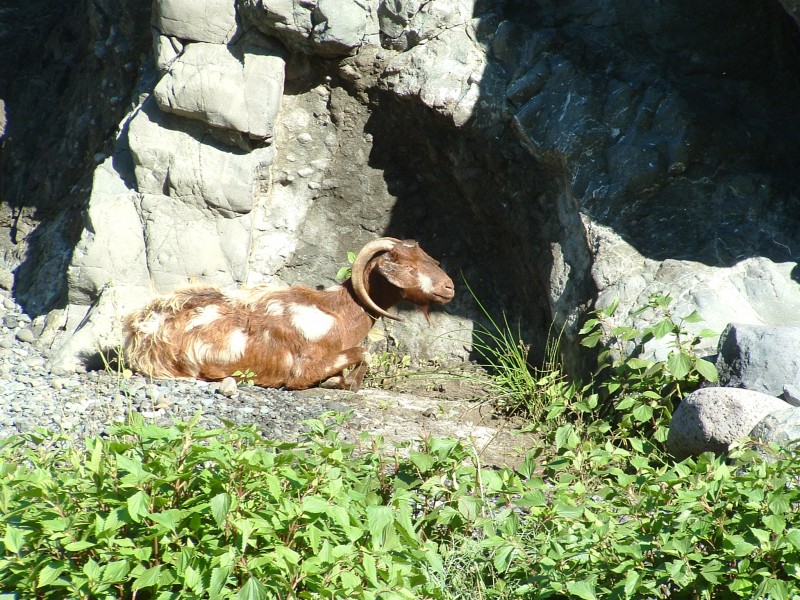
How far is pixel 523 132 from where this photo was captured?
7188 millimetres

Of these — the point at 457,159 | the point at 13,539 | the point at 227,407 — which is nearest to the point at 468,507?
the point at 13,539

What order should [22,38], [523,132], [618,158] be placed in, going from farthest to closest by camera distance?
[22,38] < [523,132] < [618,158]

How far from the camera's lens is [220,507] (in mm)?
2824

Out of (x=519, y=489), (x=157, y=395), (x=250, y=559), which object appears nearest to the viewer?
(x=250, y=559)

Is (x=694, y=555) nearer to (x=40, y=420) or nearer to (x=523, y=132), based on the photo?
(x=40, y=420)

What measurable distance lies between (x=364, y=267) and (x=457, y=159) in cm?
137

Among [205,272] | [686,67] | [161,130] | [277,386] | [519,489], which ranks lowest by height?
[277,386]

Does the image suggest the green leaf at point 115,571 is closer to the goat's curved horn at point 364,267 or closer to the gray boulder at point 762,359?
the gray boulder at point 762,359

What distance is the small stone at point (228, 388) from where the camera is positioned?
20.8 feet

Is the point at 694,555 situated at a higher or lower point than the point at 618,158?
lower

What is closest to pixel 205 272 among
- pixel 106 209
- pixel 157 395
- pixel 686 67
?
pixel 106 209

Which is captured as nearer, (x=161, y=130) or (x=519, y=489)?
(x=519, y=489)

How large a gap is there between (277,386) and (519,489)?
3622 mm

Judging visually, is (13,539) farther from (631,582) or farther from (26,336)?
(26,336)
